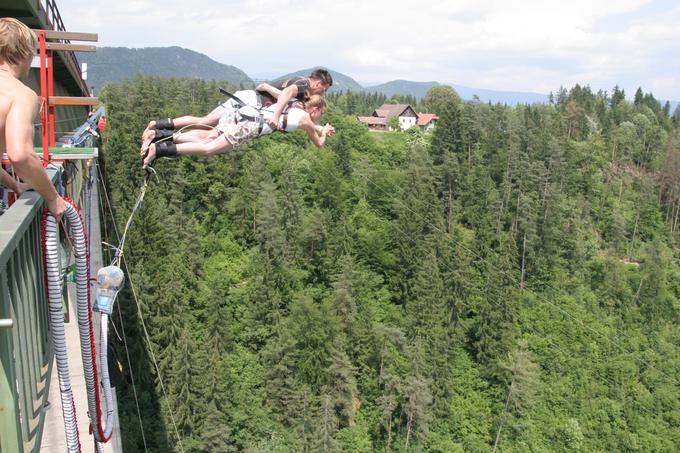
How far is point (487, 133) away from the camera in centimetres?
6347

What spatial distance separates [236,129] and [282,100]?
1.84 ft

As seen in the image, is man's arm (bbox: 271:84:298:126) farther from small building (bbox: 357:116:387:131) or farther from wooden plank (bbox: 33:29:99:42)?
small building (bbox: 357:116:387:131)

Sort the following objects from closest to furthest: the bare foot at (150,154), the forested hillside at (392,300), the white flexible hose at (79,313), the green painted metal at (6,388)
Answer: the green painted metal at (6,388) < the white flexible hose at (79,313) < the bare foot at (150,154) < the forested hillside at (392,300)

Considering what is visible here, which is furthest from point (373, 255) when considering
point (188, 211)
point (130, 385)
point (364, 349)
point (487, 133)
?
point (487, 133)

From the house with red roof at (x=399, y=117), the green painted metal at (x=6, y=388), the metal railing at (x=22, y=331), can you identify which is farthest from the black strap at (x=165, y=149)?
the house with red roof at (x=399, y=117)

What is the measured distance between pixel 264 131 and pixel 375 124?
92.7 m

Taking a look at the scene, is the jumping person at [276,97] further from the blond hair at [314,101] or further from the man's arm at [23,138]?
the man's arm at [23,138]

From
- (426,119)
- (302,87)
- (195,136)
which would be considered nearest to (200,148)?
(195,136)

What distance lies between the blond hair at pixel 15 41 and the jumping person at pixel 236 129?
240 cm

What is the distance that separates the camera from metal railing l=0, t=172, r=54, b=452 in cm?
258

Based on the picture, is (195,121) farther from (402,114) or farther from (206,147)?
(402,114)

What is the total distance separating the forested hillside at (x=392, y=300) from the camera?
3047 centimetres

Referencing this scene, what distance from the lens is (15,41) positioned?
288 cm

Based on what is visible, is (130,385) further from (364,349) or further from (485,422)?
(485,422)
